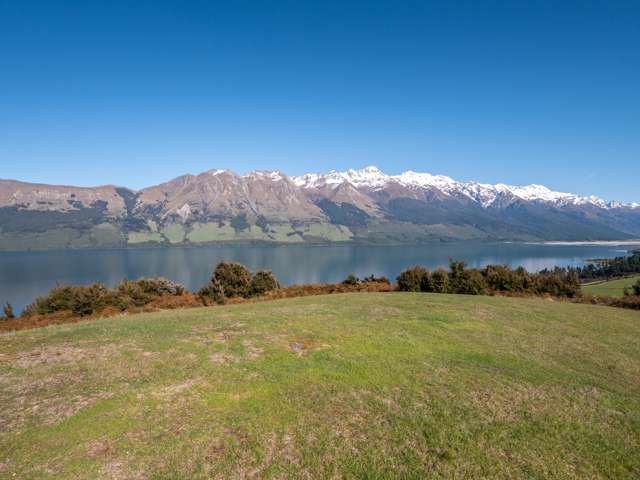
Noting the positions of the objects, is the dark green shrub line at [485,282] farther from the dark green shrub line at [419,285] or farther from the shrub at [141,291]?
the shrub at [141,291]

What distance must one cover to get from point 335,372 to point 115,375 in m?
6.56

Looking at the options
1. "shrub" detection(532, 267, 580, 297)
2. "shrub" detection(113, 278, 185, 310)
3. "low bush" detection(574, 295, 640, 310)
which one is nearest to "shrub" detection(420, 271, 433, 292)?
"shrub" detection(532, 267, 580, 297)

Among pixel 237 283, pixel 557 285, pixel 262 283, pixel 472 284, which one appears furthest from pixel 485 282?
pixel 237 283

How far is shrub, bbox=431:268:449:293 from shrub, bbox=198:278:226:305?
1838 centimetres

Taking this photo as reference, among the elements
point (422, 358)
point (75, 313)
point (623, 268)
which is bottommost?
point (623, 268)

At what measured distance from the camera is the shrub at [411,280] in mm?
A: 34312

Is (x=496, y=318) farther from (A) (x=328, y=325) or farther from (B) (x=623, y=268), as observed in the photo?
(B) (x=623, y=268)

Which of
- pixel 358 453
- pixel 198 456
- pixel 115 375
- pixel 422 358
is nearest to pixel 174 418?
pixel 198 456

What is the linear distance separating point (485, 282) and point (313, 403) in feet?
94.5

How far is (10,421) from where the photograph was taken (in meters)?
8.45

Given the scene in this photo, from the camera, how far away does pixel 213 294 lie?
31562 millimetres

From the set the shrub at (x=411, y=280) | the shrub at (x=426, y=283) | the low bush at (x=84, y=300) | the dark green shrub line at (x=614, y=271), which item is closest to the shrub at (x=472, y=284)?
the shrub at (x=426, y=283)

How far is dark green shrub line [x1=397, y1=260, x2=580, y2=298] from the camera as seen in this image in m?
33.1

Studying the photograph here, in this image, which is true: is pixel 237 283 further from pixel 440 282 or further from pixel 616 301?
pixel 616 301
